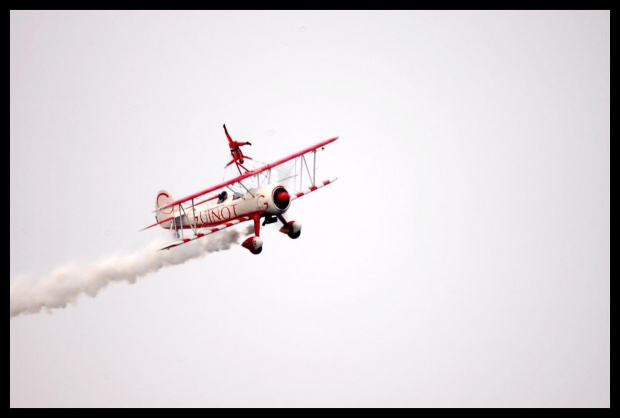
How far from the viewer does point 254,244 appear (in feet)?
120

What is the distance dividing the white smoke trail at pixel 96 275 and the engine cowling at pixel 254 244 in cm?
253

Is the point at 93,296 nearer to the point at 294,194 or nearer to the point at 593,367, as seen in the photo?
the point at 294,194

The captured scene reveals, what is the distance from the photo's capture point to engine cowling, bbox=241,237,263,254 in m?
36.5

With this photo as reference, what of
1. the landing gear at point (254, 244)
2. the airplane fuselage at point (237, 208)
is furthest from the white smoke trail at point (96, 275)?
the landing gear at point (254, 244)

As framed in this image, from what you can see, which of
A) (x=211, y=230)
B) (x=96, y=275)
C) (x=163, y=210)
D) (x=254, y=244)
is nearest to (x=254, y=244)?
(x=254, y=244)

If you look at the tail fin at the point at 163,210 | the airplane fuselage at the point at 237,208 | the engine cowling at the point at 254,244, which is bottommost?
the engine cowling at the point at 254,244

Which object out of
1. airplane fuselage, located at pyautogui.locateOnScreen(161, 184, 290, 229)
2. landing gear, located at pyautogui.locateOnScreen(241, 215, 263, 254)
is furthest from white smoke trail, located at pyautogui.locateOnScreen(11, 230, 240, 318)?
landing gear, located at pyautogui.locateOnScreen(241, 215, 263, 254)

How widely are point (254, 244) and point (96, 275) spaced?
961 cm

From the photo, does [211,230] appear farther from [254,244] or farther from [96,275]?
[96,275]

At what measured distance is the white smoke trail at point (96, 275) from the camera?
40.2m

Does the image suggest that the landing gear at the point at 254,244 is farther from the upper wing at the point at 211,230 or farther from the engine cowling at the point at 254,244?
the upper wing at the point at 211,230

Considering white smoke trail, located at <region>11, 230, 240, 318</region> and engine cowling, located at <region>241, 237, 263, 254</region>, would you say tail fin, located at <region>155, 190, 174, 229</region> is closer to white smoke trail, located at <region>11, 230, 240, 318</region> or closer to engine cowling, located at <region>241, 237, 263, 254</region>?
white smoke trail, located at <region>11, 230, 240, 318</region>

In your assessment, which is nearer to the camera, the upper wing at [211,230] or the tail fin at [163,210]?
the upper wing at [211,230]

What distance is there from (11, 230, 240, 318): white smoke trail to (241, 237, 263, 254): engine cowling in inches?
99.8
